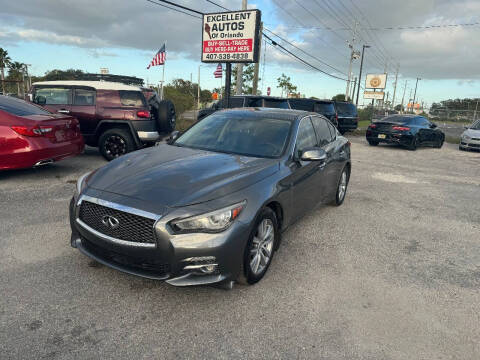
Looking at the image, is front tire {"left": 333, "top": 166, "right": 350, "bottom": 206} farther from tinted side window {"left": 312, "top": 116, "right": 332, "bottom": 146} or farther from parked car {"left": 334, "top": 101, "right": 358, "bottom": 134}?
parked car {"left": 334, "top": 101, "right": 358, "bottom": 134}

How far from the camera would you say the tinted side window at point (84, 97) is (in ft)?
26.6

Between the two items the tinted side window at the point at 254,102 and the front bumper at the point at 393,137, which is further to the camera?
the front bumper at the point at 393,137


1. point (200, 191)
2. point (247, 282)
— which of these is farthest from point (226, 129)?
point (247, 282)

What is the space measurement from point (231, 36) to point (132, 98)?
6122 millimetres

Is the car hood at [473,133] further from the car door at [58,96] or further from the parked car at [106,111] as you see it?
the car door at [58,96]

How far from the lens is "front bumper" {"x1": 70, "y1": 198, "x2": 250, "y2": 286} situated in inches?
103

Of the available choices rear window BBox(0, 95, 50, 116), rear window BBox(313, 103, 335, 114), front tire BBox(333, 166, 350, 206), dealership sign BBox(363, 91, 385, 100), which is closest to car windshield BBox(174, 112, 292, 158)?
front tire BBox(333, 166, 350, 206)

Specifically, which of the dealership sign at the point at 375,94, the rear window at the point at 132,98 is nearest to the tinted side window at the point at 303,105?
the rear window at the point at 132,98

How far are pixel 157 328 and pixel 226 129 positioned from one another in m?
2.53

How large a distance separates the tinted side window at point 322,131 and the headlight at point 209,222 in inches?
98.1

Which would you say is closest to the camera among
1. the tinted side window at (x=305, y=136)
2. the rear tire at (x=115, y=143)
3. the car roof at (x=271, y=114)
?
the tinted side window at (x=305, y=136)

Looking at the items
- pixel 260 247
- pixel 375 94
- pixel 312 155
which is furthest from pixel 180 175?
pixel 375 94

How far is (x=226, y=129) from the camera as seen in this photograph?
436 cm

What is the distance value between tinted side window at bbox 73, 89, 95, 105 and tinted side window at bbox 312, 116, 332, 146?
5524mm
